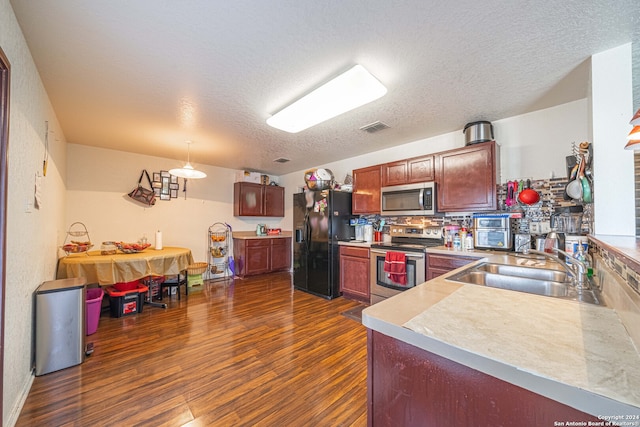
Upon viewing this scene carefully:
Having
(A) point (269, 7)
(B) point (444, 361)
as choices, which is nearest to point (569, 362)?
(B) point (444, 361)

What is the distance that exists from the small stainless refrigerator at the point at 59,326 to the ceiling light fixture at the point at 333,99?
2338mm

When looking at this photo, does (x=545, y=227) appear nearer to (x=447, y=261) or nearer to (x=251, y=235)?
(x=447, y=261)

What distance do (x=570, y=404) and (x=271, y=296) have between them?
376 cm

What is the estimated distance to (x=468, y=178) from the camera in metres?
2.89

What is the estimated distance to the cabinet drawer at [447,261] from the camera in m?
2.62

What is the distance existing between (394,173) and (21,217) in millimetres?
3637

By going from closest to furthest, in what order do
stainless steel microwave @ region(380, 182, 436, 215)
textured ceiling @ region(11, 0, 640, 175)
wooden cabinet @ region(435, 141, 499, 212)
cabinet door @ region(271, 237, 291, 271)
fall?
textured ceiling @ region(11, 0, 640, 175) < wooden cabinet @ region(435, 141, 499, 212) < stainless steel microwave @ region(380, 182, 436, 215) < cabinet door @ region(271, 237, 291, 271)

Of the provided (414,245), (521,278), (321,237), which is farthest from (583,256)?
(321,237)

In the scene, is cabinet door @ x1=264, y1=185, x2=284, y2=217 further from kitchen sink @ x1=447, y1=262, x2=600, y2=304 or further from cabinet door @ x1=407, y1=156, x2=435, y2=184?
kitchen sink @ x1=447, y1=262, x2=600, y2=304

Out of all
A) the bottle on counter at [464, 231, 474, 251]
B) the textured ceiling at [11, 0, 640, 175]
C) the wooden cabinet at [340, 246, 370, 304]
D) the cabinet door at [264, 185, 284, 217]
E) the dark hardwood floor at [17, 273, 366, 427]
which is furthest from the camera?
the cabinet door at [264, 185, 284, 217]

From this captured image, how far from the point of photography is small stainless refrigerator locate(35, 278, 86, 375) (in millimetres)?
1954

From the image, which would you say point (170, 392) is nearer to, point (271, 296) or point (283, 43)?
point (271, 296)

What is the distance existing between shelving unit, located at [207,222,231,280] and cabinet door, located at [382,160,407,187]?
134 inches

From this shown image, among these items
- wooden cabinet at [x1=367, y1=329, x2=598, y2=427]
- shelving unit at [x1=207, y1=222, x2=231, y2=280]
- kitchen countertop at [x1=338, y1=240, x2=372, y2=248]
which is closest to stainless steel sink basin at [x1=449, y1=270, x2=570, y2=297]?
wooden cabinet at [x1=367, y1=329, x2=598, y2=427]
